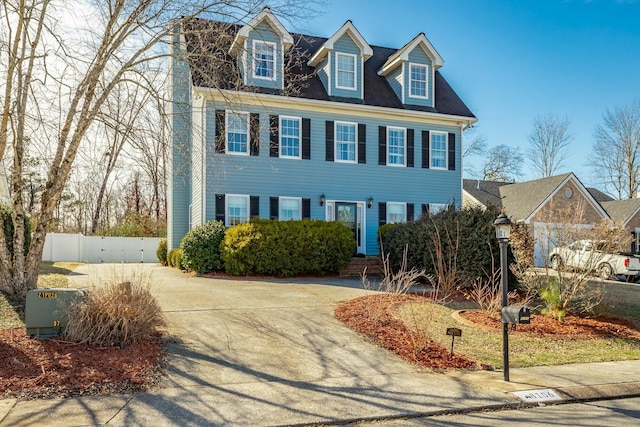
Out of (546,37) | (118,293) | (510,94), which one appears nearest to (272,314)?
(118,293)

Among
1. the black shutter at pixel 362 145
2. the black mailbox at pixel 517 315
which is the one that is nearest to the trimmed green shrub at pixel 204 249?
the black shutter at pixel 362 145

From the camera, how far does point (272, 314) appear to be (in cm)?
872

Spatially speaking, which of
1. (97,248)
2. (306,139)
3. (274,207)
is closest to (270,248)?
(274,207)

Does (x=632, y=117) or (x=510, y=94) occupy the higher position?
(x=632, y=117)

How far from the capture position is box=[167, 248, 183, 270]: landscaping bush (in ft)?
55.3

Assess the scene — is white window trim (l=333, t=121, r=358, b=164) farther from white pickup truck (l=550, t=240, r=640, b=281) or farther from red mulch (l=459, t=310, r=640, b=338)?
red mulch (l=459, t=310, r=640, b=338)

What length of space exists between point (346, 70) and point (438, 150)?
4.94m

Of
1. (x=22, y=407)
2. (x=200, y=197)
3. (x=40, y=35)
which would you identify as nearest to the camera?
(x=22, y=407)

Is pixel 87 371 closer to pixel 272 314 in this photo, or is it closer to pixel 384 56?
pixel 272 314

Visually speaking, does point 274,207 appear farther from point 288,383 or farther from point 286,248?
point 288,383

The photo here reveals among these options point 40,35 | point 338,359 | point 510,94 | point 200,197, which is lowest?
point 338,359

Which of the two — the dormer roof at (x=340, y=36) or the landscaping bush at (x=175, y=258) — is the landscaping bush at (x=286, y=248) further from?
the dormer roof at (x=340, y=36)

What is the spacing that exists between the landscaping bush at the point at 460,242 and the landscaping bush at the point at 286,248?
8.39 ft

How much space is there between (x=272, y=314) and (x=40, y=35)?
6367 mm
